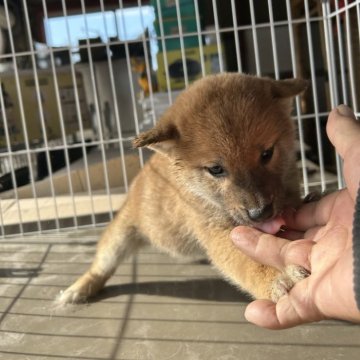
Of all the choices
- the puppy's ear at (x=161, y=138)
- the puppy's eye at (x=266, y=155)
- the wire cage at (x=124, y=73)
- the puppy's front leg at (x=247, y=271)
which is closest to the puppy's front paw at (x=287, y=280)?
the puppy's front leg at (x=247, y=271)

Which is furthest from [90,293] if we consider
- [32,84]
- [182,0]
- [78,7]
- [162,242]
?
[78,7]

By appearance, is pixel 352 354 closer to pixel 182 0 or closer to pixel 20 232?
pixel 20 232

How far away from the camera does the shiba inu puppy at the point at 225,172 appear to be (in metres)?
1.47

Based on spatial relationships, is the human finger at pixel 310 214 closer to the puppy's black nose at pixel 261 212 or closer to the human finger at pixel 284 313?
the puppy's black nose at pixel 261 212

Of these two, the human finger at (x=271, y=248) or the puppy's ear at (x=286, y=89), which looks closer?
the human finger at (x=271, y=248)

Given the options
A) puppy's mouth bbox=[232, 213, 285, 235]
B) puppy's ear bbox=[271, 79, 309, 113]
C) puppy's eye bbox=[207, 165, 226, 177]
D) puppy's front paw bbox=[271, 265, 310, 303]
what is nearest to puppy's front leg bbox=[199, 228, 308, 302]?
puppy's front paw bbox=[271, 265, 310, 303]

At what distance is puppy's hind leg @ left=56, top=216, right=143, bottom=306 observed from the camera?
192 centimetres

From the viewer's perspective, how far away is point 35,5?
179 inches

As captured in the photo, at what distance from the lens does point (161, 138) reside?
162cm

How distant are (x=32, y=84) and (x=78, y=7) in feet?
2.63

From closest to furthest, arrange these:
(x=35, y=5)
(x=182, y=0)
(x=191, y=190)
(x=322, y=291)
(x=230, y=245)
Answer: (x=322, y=291) < (x=230, y=245) < (x=191, y=190) < (x=182, y=0) < (x=35, y=5)

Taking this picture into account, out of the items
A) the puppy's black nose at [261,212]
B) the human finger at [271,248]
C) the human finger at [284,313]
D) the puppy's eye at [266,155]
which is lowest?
the human finger at [284,313]

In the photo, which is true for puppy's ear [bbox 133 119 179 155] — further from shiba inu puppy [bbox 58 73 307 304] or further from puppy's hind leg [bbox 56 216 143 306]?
puppy's hind leg [bbox 56 216 143 306]

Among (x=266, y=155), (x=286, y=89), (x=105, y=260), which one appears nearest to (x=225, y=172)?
(x=266, y=155)
